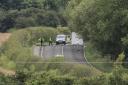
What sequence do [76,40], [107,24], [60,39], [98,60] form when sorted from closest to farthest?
[98,60] < [107,24] < [60,39] < [76,40]

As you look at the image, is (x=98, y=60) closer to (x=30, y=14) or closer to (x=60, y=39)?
(x=60, y=39)

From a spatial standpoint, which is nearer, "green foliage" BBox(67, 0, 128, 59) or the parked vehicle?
"green foliage" BBox(67, 0, 128, 59)

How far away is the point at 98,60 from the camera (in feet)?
88.0

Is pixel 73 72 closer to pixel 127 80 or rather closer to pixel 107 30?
pixel 127 80

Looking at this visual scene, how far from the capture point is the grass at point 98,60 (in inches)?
911

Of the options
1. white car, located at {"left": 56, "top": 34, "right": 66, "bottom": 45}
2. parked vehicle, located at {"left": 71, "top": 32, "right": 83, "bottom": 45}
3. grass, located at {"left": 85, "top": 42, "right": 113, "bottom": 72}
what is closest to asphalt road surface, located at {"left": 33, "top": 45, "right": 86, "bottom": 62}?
grass, located at {"left": 85, "top": 42, "right": 113, "bottom": 72}

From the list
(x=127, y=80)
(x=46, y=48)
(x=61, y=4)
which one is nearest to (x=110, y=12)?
(x=46, y=48)

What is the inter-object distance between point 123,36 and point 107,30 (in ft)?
3.53

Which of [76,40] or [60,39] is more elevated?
[60,39]

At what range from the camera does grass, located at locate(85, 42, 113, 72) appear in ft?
75.9

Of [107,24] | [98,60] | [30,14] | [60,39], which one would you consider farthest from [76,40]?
[98,60]

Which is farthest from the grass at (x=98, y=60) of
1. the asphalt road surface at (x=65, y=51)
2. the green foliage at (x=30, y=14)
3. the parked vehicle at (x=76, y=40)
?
the green foliage at (x=30, y=14)

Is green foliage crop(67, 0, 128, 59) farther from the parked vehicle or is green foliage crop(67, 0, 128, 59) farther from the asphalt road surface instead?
the parked vehicle

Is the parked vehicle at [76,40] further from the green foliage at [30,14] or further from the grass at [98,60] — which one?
the green foliage at [30,14]
